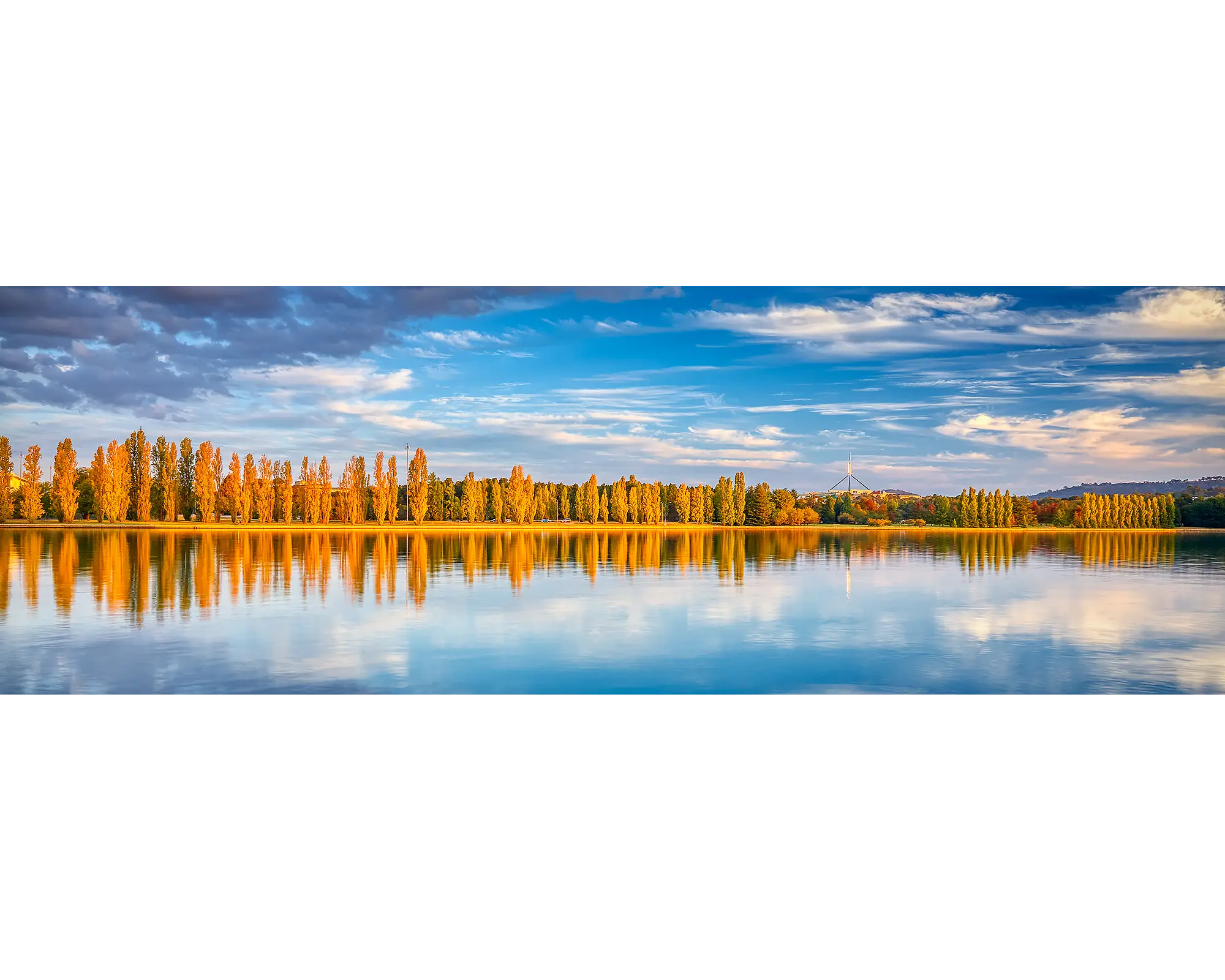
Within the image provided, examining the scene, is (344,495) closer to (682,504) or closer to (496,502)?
(496,502)

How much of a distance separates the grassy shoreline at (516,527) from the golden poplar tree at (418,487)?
0.24 metres

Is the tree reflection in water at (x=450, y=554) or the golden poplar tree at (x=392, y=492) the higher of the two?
the golden poplar tree at (x=392, y=492)

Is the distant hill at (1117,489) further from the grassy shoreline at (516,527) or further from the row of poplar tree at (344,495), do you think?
the row of poplar tree at (344,495)

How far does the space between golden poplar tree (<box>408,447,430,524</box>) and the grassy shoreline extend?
0.24m

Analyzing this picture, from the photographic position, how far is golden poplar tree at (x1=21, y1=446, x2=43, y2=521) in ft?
→ 31.7

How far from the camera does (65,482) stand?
10.7m

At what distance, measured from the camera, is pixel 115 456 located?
10.8 metres

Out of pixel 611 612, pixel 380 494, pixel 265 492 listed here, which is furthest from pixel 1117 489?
pixel 265 492

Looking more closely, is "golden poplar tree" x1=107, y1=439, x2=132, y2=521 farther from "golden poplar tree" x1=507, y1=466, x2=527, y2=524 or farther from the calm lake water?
"golden poplar tree" x1=507, y1=466, x2=527, y2=524

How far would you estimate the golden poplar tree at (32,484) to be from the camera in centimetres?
965

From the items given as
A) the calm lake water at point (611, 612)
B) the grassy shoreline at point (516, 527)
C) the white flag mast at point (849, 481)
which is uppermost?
the white flag mast at point (849, 481)

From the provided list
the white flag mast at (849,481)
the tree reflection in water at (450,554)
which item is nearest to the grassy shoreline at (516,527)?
the tree reflection in water at (450,554)

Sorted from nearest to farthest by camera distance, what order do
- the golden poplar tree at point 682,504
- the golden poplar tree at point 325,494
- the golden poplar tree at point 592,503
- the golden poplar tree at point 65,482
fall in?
the golden poplar tree at point 65,482
the golden poplar tree at point 325,494
the golden poplar tree at point 592,503
the golden poplar tree at point 682,504

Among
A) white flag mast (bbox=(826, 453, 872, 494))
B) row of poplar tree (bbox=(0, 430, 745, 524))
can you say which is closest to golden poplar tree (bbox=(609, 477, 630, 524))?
row of poplar tree (bbox=(0, 430, 745, 524))
